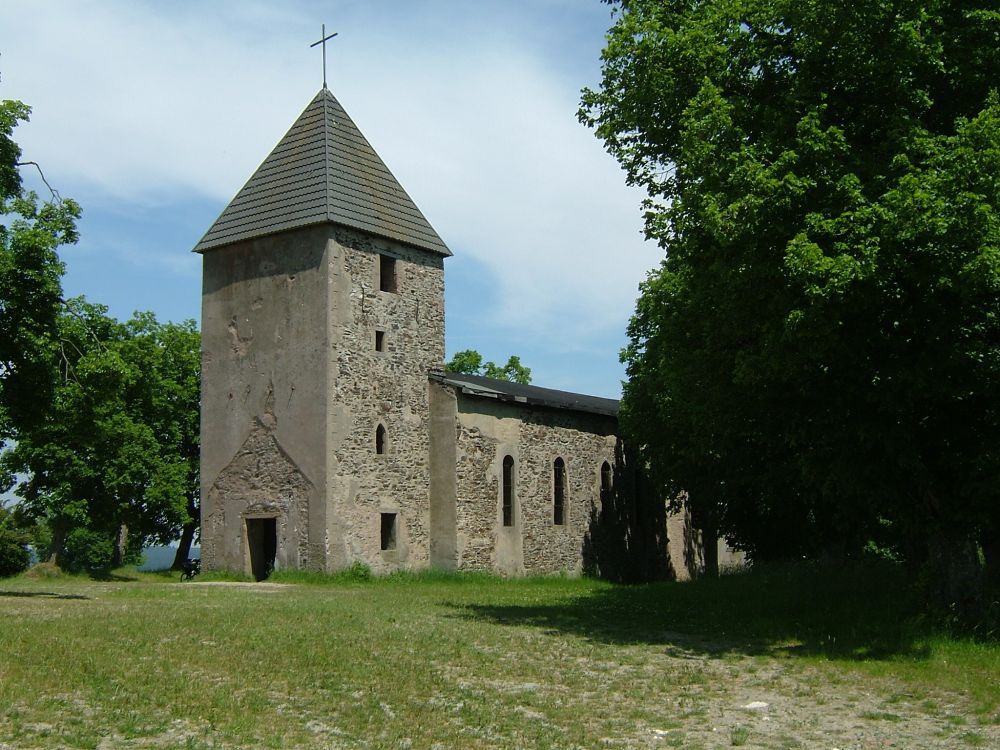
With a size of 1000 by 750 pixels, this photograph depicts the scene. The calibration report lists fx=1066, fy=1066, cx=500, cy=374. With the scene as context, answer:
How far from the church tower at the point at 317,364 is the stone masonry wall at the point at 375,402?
4 centimetres

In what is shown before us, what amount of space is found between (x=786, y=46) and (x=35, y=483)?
35.6 metres

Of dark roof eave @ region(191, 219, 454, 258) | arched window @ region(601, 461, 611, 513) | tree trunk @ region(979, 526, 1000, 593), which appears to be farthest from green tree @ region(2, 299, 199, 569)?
tree trunk @ region(979, 526, 1000, 593)

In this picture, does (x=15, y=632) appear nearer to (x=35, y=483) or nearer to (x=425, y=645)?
(x=425, y=645)

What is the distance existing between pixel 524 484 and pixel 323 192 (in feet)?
33.2

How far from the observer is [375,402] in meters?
29.0

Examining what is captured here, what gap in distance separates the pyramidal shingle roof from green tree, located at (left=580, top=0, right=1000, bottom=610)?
44.3 feet

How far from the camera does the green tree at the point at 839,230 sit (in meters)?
12.7

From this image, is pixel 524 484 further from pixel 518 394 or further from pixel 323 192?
pixel 323 192

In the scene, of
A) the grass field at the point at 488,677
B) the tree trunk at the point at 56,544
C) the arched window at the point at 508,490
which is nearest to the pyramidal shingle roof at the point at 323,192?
Result: the arched window at the point at 508,490

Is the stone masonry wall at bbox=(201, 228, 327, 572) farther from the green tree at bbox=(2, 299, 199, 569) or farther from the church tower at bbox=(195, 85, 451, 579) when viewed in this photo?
the green tree at bbox=(2, 299, 199, 569)

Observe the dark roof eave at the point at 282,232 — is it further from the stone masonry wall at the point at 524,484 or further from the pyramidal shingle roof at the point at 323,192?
the stone masonry wall at the point at 524,484

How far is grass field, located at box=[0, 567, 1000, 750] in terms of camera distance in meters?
9.16

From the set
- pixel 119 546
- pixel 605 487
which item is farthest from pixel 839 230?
pixel 119 546

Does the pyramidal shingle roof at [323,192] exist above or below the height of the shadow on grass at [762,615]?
above
